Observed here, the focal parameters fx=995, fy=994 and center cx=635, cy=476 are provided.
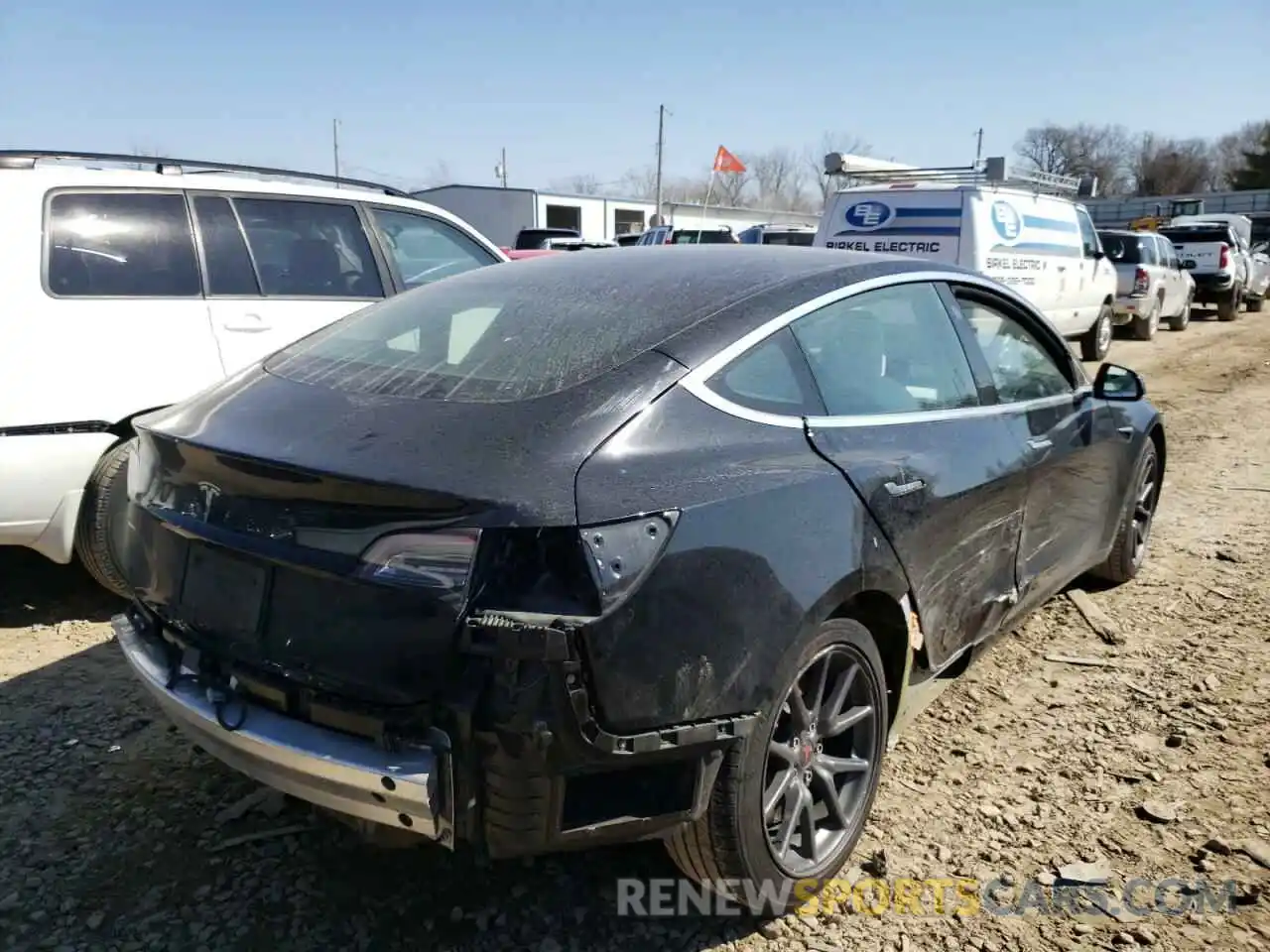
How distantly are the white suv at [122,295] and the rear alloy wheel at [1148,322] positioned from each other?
15298 mm

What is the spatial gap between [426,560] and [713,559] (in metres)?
0.61

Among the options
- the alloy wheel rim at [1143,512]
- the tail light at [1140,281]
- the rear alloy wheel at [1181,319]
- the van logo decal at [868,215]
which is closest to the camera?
the alloy wheel rim at [1143,512]

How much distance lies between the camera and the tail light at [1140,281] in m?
16.1

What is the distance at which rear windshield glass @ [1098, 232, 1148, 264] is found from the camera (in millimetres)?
16219

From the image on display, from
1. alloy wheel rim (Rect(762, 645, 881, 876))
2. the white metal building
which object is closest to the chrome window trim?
alloy wheel rim (Rect(762, 645, 881, 876))

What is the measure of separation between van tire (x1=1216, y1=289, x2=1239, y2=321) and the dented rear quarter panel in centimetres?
2264

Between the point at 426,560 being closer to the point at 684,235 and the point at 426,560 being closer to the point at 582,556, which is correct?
the point at 582,556

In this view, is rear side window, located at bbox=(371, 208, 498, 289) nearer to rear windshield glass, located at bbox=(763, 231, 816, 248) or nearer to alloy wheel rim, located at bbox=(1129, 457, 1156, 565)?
alloy wheel rim, located at bbox=(1129, 457, 1156, 565)

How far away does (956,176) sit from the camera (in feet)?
39.4

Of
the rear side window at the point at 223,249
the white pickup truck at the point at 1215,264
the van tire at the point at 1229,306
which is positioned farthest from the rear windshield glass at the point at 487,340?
the van tire at the point at 1229,306

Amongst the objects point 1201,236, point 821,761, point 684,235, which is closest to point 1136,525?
point 821,761

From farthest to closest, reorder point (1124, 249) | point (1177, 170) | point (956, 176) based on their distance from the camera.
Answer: point (1177, 170), point (1124, 249), point (956, 176)

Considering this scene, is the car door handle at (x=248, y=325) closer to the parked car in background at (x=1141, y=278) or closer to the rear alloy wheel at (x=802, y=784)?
the rear alloy wheel at (x=802, y=784)

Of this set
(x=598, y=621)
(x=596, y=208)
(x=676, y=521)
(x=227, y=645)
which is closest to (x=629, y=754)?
(x=598, y=621)
